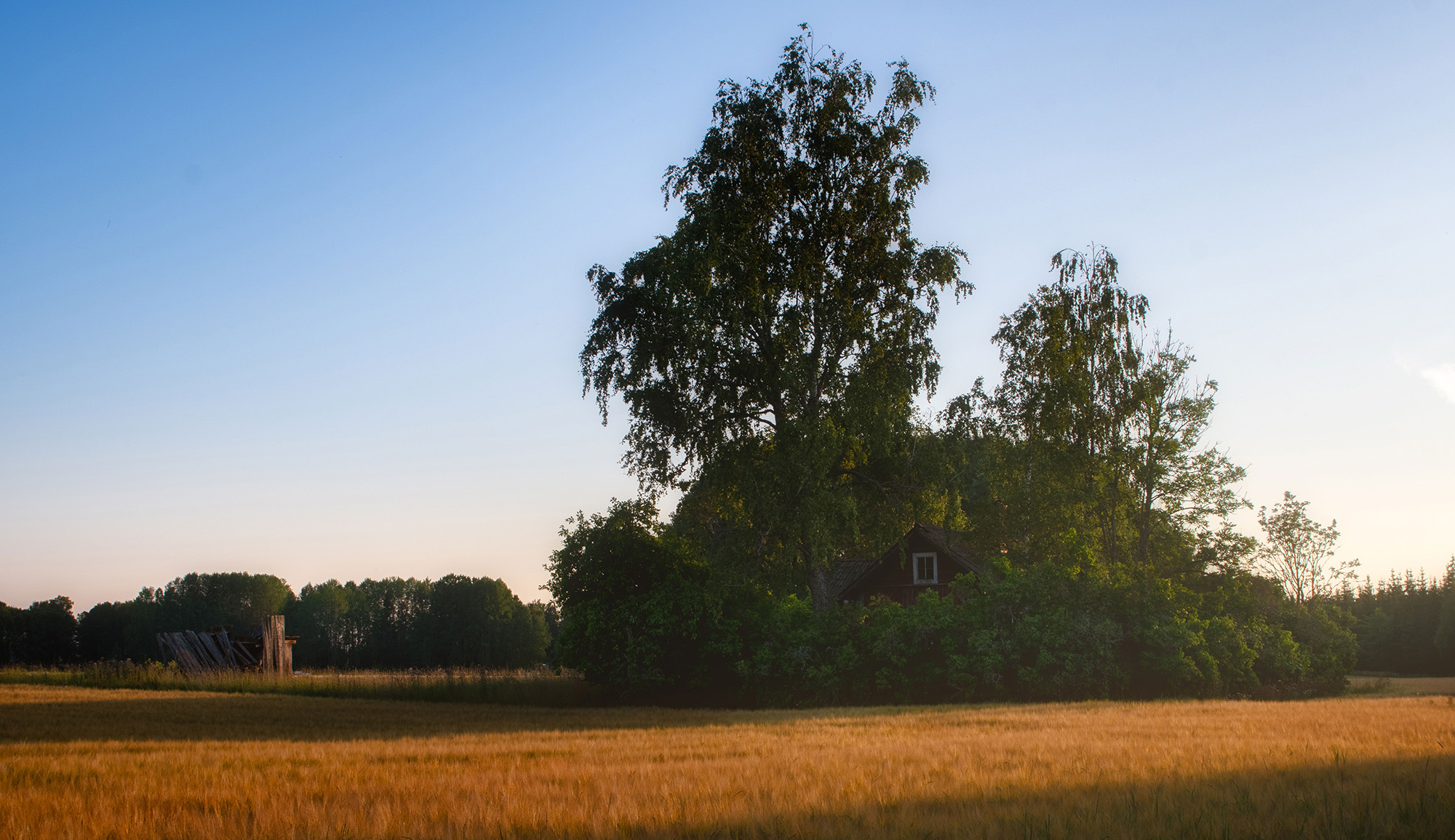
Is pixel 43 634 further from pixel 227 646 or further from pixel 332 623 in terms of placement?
pixel 227 646

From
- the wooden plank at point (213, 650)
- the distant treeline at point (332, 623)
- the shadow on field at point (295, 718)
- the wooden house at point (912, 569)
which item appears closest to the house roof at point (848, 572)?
the wooden house at point (912, 569)

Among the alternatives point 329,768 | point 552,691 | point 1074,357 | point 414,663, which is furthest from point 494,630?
point 329,768

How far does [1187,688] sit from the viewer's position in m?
24.7

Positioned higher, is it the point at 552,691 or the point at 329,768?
the point at 329,768

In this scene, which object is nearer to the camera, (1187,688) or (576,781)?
(576,781)

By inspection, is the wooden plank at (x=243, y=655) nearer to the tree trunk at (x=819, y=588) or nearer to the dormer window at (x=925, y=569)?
the tree trunk at (x=819, y=588)

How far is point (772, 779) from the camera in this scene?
827cm

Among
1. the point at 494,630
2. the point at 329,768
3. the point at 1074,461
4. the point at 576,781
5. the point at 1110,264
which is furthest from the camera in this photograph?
the point at 494,630

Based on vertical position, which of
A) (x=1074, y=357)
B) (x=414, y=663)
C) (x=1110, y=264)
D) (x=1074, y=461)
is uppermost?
(x=1110, y=264)

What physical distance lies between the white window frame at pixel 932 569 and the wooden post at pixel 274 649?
2764 cm

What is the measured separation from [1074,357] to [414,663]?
81.8 m

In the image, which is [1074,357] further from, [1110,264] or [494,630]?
[494,630]

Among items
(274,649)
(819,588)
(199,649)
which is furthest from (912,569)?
(199,649)

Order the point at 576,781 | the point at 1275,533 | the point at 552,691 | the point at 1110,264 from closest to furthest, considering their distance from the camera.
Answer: the point at 576,781
the point at 552,691
the point at 1110,264
the point at 1275,533
